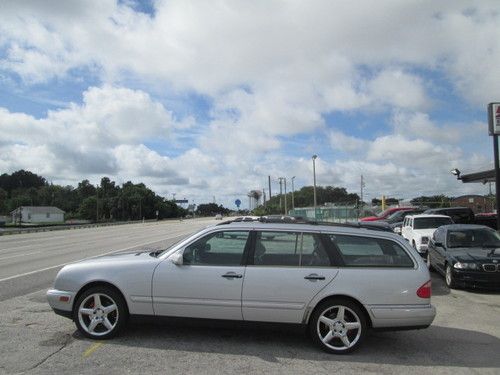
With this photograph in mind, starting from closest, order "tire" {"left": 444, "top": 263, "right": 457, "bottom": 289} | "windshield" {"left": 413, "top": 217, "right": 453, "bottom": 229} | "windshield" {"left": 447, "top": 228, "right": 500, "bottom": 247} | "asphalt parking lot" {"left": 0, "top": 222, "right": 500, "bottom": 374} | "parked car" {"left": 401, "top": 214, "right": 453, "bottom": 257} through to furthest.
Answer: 1. "asphalt parking lot" {"left": 0, "top": 222, "right": 500, "bottom": 374}
2. "tire" {"left": 444, "top": 263, "right": 457, "bottom": 289}
3. "windshield" {"left": 447, "top": 228, "right": 500, "bottom": 247}
4. "parked car" {"left": 401, "top": 214, "right": 453, "bottom": 257}
5. "windshield" {"left": 413, "top": 217, "right": 453, "bottom": 229}

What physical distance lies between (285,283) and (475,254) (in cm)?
667

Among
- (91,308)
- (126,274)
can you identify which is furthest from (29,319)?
(126,274)

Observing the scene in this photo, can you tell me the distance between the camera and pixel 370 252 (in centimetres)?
598

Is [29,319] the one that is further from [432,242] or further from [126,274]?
[432,242]

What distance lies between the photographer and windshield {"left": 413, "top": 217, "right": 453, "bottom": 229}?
17766 millimetres

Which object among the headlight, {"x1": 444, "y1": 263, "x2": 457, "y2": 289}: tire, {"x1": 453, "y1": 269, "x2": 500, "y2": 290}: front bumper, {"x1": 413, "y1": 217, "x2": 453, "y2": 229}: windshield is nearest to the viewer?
{"x1": 453, "y1": 269, "x2": 500, "y2": 290}: front bumper

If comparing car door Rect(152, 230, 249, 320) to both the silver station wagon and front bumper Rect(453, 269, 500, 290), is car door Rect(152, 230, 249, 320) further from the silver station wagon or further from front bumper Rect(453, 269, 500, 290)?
front bumper Rect(453, 269, 500, 290)

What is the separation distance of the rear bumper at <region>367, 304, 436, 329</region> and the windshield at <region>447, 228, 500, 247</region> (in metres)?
6.81

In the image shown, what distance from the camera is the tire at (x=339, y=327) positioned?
18.9ft

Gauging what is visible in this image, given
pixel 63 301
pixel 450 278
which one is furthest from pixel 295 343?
pixel 450 278

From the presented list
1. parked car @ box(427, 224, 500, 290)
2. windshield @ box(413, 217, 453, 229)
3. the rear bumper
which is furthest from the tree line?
the rear bumper

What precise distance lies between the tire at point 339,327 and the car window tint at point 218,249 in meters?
1.18

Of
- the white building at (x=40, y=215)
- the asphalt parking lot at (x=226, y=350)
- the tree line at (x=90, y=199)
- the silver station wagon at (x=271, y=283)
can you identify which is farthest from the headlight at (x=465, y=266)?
the white building at (x=40, y=215)

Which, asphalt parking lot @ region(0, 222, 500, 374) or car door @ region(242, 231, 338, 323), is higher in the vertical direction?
car door @ region(242, 231, 338, 323)
